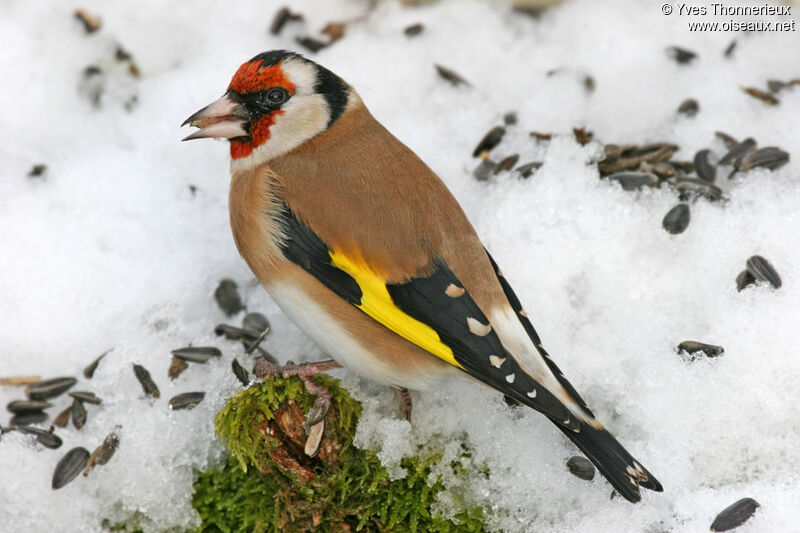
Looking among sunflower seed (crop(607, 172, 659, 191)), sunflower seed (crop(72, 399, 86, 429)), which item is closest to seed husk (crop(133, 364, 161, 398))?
sunflower seed (crop(72, 399, 86, 429))

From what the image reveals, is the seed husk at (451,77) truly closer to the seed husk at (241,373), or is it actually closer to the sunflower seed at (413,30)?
the sunflower seed at (413,30)

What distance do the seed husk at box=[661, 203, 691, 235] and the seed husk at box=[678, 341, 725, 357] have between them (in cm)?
55

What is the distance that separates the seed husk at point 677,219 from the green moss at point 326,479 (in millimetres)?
1418

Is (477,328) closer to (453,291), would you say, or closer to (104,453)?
(453,291)

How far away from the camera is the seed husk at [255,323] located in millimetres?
3420

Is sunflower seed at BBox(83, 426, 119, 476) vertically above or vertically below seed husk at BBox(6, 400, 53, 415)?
below

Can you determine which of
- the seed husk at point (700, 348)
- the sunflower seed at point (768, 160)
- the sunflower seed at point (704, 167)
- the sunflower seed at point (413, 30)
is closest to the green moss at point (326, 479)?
the seed husk at point (700, 348)

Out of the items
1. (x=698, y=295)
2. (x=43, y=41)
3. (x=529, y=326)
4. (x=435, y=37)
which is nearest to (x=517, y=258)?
(x=529, y=326)

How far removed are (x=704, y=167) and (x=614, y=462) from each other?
66.5 inches

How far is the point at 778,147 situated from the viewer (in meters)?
3.75

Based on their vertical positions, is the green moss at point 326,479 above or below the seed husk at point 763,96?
below

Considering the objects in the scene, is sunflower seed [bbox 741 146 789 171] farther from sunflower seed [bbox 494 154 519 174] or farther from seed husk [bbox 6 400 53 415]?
seed husk [bbox 6 400 53 415]

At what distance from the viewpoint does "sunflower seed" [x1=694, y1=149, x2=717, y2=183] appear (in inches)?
146

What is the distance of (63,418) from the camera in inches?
126
